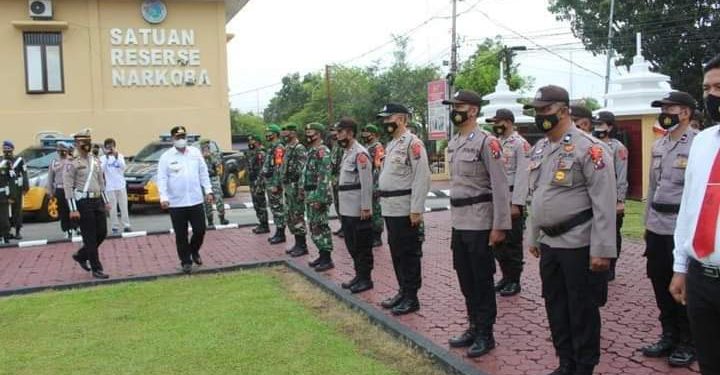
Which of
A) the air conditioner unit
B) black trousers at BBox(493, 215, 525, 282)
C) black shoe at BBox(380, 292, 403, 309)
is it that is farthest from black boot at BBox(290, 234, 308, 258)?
the air conditioner unit

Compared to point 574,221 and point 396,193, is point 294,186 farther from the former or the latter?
point 574,221

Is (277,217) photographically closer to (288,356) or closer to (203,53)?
(288,356)

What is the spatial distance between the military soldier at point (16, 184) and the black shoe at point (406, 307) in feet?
26.7

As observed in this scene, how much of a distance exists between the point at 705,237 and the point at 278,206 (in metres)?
8.22

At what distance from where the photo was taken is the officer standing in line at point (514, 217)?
6.64 m

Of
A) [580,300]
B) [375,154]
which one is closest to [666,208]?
[580,300]

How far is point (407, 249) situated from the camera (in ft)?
19.6

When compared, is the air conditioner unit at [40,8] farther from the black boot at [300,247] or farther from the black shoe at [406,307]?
the black shoe at [406,307]

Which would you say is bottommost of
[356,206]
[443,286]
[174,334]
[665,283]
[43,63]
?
[174,334]

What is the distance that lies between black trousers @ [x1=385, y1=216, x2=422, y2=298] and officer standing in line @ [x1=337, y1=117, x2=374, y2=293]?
29.9 inches

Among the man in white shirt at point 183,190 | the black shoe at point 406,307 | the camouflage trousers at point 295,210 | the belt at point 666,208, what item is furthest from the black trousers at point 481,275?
the camouflage trousers at point 295,210

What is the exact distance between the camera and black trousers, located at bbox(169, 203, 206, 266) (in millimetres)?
8398

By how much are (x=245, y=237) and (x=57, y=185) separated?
9.94 feet

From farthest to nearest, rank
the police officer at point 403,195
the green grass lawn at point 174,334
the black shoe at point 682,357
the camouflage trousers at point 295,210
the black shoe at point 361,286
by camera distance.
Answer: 1. the camouflage trousers at point 295,210
2. the black shoe at point 361,286
3. the police officer at point 403,195
4. the green grass lawn at point 174,334
5. the black shoe at point 682,357
